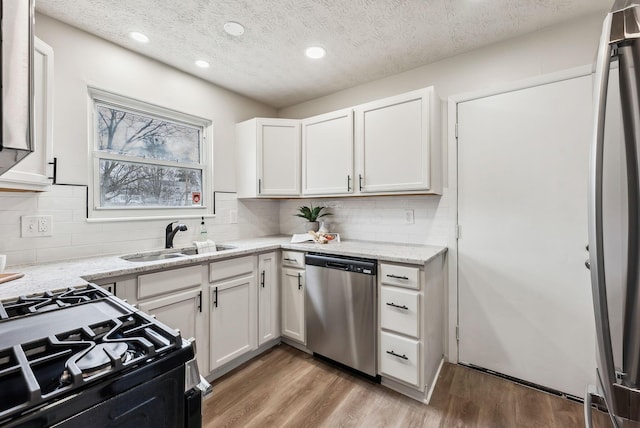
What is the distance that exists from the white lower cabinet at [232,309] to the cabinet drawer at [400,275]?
1072mm

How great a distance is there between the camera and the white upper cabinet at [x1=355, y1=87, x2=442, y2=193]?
2.18m

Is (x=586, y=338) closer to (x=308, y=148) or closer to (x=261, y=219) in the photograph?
(x=308, y=148)

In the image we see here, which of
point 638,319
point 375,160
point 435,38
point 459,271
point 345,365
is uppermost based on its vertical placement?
point 435,38

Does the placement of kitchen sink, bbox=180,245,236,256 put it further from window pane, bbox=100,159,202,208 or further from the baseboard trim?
the baseboard trim

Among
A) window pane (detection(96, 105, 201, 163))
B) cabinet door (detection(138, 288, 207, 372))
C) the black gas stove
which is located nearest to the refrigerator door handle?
the black gas stove

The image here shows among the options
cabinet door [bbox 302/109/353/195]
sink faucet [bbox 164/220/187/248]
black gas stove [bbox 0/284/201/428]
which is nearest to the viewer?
black gas stove [bbox 0/284/201/428]

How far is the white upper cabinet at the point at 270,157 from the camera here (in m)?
2.86

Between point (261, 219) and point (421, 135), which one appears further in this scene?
point (261, 219)

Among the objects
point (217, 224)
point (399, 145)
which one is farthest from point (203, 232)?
point (399, 145)

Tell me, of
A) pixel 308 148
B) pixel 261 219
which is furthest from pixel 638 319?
pixel 261 219

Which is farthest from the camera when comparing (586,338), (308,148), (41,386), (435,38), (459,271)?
(308,148)

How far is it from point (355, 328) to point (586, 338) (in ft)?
4.90

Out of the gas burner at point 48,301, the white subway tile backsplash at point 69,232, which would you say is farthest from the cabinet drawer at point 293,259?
the gas burner at point 48,301

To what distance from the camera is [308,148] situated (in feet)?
9.34
